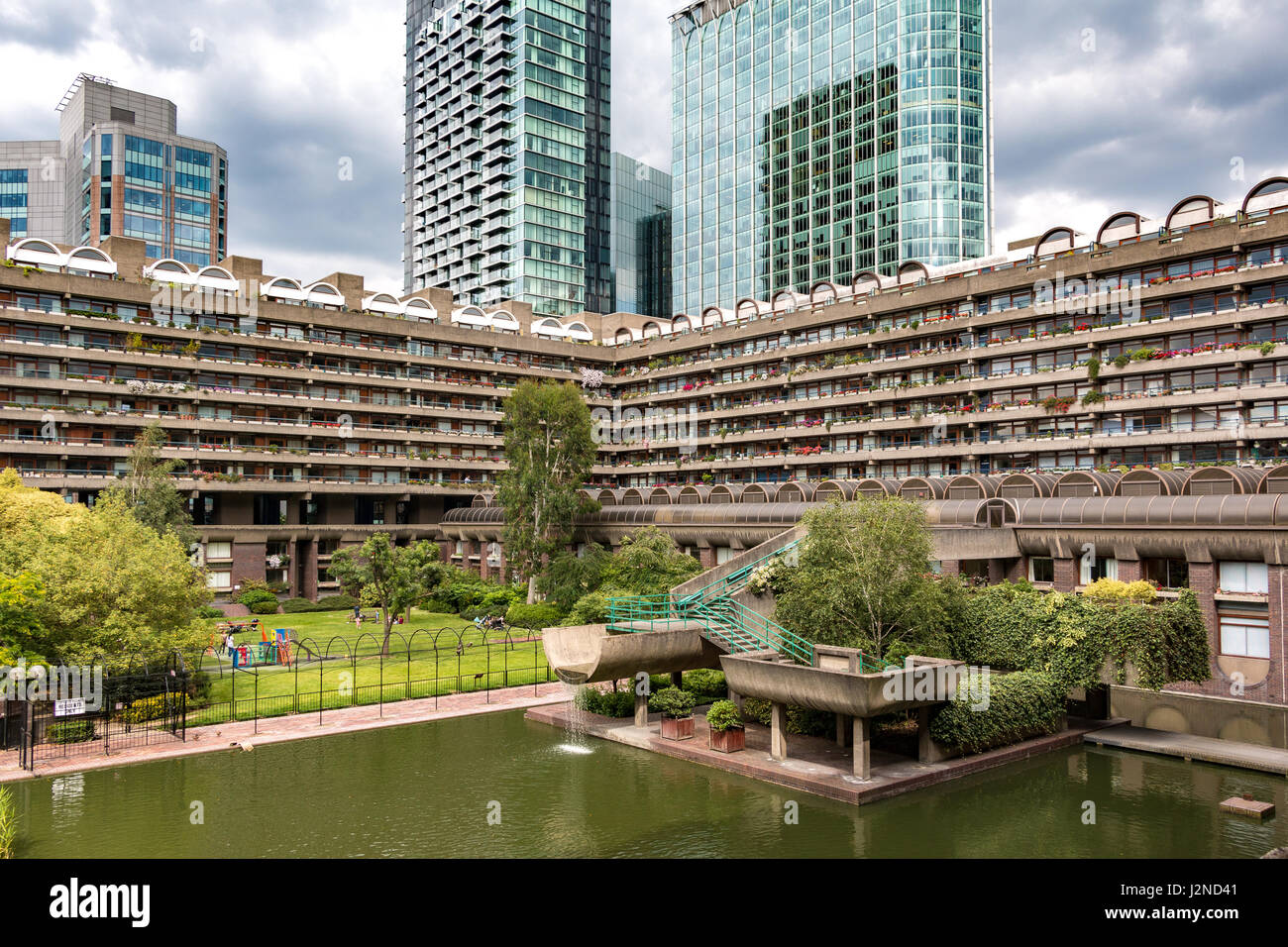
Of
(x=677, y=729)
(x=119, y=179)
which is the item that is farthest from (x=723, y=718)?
(x=119, y=179)

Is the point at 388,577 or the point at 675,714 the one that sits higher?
the point at 388,577

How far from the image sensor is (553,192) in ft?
541

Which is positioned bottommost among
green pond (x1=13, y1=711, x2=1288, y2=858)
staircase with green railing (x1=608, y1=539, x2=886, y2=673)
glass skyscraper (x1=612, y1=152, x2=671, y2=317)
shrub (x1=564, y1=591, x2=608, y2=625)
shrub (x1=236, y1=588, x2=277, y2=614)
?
green pond (x1=13, y1=711, x2=1288, y2=858)

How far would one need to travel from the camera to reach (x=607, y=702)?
1537 inches

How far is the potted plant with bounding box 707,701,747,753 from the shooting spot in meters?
32.2

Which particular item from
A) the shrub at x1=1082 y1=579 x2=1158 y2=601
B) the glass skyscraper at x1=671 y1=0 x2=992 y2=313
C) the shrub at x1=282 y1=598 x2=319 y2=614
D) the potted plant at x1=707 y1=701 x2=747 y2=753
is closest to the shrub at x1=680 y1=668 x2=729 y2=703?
the potted plant at x1=707 y1=701 x2=747 y2=753

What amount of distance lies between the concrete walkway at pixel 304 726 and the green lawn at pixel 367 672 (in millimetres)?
954

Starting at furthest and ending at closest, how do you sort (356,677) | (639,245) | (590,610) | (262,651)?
(639,245)
(590,610)
(262,651)
(356,677)

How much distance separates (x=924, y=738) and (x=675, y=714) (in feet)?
29.4

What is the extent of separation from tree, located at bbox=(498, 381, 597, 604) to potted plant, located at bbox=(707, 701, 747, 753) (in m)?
39.9

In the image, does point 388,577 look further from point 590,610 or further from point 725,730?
point 725,730

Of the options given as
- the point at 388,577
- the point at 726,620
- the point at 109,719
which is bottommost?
the point at 109,719

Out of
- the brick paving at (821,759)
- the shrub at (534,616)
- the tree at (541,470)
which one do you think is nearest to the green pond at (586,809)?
the brick paving at (821,759)

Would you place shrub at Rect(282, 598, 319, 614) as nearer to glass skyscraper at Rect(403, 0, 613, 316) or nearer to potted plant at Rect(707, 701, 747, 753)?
potted plant at Rect(707, 701, 747, 753)
